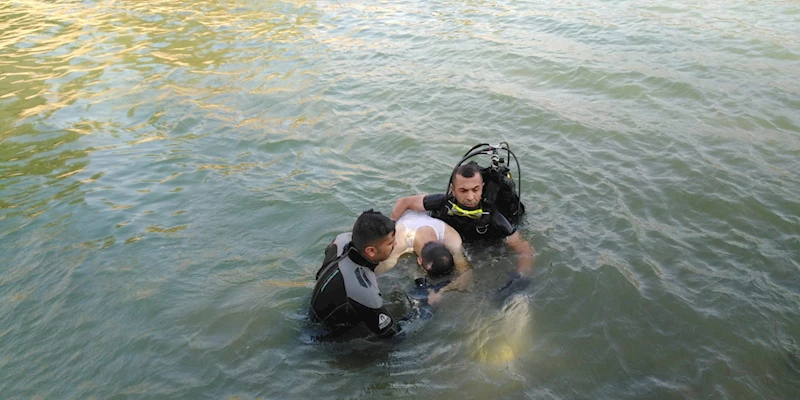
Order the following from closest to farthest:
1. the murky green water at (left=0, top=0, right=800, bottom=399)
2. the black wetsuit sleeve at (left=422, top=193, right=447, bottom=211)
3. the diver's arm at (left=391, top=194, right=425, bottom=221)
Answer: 1. the murky green water at (left=0, top=0, right=800, bottom=399)
2. the black wetsuit sleeve at (left=422, top=193, right=447, bottom=211)
3. the diver's arm at (left=391, top=194, right=425, bottom=221)

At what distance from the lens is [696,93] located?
855cm

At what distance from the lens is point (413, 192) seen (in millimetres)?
6750

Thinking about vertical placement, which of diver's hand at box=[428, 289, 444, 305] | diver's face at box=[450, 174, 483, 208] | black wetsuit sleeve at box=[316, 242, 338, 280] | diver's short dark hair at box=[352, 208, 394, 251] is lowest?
diver's hand at box=[428, 289, 444, 305]

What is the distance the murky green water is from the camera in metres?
4.23

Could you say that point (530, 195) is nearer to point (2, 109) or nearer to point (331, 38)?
point (331, 38)

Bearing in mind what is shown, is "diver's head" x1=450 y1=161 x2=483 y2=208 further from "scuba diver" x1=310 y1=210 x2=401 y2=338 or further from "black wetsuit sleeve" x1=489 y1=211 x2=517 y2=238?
"scuba diver" x1=310 y1=210 x2=401 y2=338

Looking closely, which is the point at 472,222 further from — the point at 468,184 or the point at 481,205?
the point at 468,184

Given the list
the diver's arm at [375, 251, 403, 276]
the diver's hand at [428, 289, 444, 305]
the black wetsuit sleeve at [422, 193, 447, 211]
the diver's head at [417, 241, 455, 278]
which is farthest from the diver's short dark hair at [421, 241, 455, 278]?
the black wetsuit sleeve at [422, 193, 447, 211]

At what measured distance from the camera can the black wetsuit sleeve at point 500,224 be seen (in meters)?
5.28

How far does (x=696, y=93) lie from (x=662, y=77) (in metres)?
0.75

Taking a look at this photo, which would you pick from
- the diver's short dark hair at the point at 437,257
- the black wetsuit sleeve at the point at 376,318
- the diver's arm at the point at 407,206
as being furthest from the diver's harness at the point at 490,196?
the black wetsuit sleeve at the point at 376,318

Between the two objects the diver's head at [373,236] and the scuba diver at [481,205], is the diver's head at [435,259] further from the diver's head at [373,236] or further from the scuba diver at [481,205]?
the diver's head at [373,236]

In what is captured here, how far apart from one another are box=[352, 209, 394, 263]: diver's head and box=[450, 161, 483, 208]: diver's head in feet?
3.87

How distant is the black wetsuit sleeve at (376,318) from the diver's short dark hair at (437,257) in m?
0.83
